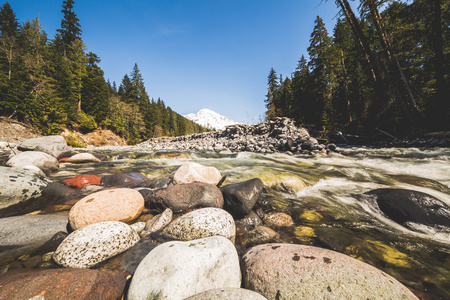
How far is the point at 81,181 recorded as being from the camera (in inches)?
169

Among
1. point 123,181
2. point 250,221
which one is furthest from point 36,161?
point 250,221

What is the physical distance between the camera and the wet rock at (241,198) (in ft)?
9.70

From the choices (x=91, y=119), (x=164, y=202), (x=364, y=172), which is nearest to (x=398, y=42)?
(x=364, y=172)

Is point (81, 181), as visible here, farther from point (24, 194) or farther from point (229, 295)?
point (229, 295)

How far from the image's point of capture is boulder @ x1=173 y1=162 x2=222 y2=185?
3.93 m

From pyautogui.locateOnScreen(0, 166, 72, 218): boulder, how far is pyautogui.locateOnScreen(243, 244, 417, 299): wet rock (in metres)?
4.28

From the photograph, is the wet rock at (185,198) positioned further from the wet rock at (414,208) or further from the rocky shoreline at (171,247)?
the wet rock at (414,208)

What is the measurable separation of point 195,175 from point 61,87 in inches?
1256

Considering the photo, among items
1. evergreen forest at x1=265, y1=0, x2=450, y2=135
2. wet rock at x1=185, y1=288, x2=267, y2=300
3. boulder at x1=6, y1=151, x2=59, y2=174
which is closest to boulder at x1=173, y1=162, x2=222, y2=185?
wet rock at x1=185, y1=288, x2=267, y2=300

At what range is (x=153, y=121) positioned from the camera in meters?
43.4

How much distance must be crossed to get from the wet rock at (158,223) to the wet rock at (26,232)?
1.23 m

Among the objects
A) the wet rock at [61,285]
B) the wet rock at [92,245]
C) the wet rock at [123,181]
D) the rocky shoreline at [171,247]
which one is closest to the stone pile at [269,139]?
the rocky shoreline at [171,247]

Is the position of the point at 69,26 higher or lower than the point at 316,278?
higher

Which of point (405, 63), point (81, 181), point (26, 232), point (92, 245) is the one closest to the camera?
point (92, 245)
